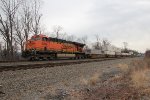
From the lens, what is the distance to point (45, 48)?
30.3 metres

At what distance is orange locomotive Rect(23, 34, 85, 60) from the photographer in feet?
93.5

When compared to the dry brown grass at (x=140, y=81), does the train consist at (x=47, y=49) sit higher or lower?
higher

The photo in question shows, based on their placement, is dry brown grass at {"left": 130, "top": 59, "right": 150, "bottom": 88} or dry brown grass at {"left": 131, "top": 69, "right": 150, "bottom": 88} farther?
dry brown grass at {"left": 130, "top": 59, "right": 150, "bottom": 88}

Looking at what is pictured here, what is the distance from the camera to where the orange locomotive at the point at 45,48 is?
2848cm

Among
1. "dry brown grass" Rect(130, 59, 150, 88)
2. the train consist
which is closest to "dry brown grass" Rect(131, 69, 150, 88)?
"dry brown grass" Rect(130, 59, 150, 88)

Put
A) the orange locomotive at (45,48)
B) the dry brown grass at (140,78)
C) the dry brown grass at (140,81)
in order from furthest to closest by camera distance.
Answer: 1. the orange locomotive at (45,48)
2. the dry brown grass at (140,78)
3. the dry brown grass at (140,81)

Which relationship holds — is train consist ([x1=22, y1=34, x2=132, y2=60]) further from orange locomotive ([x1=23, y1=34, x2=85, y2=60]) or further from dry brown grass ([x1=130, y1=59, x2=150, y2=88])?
dry brown grass ([x1=130, y1=59, x2=150, y2=88])

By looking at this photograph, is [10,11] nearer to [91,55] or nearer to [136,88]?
[91,55]

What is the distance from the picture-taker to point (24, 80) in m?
12.7

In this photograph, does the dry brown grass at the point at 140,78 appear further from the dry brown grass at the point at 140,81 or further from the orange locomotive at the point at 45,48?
the orange locomotive at the point at 45,48

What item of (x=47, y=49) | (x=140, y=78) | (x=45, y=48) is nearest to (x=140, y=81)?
(x=140, y=78)

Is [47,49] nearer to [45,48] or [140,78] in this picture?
[45,48]

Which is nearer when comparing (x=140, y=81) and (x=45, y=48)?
(x=140, y=81)

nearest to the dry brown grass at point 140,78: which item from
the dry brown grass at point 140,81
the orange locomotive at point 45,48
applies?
the dry brown grass at point 140,81
